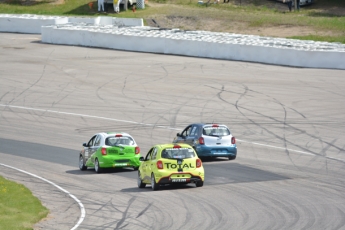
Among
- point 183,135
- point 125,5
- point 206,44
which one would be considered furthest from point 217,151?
point 125,5

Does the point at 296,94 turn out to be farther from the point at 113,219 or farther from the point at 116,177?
the point at 113,219

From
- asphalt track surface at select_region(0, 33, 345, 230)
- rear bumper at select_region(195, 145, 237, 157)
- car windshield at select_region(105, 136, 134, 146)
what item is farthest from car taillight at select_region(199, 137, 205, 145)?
car windshield at select_region(105, 136, 134, 146)

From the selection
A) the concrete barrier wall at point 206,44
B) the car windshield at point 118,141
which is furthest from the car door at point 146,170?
the concrete barrier wall at point 206,44

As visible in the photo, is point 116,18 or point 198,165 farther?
point 116,18

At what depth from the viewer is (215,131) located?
25.9 m

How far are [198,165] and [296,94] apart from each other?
59.5 ft

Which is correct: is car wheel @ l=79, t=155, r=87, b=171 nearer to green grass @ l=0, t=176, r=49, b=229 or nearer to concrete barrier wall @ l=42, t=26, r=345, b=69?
green grass @ l=0, t=176, r=49, b=229

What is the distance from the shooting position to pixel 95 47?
5394 cm

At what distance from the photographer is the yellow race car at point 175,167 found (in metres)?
20.1

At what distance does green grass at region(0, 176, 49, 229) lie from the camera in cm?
1661

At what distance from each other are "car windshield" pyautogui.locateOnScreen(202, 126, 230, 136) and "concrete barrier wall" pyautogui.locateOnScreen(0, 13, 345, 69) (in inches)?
737

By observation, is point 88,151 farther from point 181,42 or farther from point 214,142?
point 181,42

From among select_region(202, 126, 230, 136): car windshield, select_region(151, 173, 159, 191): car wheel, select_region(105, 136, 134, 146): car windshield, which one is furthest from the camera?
select_region(202, 126, 230, 136): car windshield

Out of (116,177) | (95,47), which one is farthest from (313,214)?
(95,47)
